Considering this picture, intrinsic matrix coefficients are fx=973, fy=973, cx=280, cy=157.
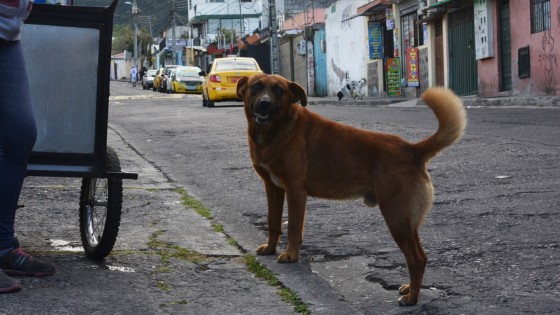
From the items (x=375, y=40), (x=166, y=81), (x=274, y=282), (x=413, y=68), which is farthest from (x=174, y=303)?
(x=166, y=81)

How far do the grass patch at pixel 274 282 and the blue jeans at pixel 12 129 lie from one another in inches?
47.8

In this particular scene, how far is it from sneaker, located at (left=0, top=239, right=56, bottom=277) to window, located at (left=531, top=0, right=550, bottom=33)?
20.7m

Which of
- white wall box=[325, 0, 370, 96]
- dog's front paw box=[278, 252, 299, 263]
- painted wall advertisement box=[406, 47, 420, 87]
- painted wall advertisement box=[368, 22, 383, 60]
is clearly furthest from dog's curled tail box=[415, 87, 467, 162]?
white wall box=[325, 0, 370, 96]

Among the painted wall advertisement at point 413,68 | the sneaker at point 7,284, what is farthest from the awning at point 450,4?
the sneaker at point 7,284

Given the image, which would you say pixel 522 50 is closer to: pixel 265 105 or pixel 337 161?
pixel 265 105

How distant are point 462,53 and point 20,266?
25743 mm

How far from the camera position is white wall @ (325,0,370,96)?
38.1 meters

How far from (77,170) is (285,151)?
106 centimetres

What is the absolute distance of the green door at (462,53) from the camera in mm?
28297

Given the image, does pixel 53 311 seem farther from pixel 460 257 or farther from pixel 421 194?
pixel 460 257

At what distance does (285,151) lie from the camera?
5008 millimetres

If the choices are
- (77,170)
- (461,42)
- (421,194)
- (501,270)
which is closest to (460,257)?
(501,270)

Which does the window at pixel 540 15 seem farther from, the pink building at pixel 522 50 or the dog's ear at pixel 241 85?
the dog's ear at pixel 241 85

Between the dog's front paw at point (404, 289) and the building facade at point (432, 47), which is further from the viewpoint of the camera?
the building facade at point (432, 47)
